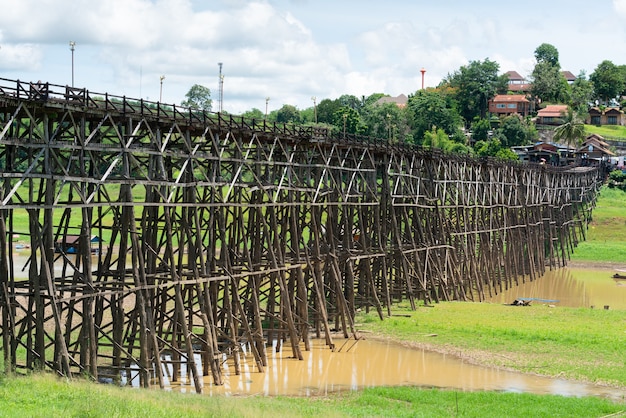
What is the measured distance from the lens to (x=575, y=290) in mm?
57531

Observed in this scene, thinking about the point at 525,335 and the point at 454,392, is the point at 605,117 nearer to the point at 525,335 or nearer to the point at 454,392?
the point at 525,335

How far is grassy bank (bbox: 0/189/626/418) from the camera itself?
19125 millimetres

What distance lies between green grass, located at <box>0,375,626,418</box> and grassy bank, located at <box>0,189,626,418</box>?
0.03m

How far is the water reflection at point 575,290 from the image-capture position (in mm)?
51906

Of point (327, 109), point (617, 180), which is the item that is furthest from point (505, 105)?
point (617, 180)

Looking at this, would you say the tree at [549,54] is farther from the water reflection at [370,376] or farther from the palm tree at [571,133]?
the water reflection at [370,376]

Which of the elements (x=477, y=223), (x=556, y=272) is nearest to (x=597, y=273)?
(x=556, y=272)

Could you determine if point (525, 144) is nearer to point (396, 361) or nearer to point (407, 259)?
point (407, 259)

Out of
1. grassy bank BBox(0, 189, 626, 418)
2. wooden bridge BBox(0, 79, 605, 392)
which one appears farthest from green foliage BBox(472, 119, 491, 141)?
grassy bank BBox(0, 189, 626, 418)

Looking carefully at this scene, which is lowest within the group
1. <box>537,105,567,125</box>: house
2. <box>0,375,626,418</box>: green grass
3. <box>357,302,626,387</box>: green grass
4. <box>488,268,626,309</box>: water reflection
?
<box>488,268,626,309</box>: water reflection

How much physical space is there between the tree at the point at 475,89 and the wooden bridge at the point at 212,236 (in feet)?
220

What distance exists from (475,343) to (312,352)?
6.11 metres

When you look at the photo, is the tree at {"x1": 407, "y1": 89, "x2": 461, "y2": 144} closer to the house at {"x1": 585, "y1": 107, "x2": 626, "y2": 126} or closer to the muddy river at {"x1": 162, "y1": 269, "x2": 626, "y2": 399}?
the house at {"x1": 585, "y1": 107, "x2": 626, "y2": 126}

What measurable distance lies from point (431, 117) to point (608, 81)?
1978 inches
